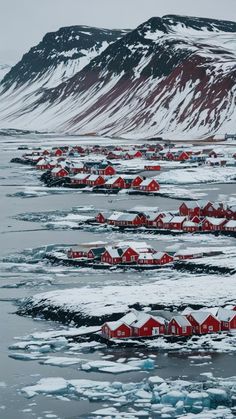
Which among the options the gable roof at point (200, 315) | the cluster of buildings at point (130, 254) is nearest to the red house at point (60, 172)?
the cluster of buildings at point (130, 254)

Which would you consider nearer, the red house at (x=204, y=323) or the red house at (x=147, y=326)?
the red house at (x=147, y=326)

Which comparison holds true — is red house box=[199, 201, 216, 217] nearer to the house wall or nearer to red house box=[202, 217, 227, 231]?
red house box=[202, 217, 227, 231]

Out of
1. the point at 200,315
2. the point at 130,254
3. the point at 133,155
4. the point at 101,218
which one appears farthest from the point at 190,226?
the point at 133,155

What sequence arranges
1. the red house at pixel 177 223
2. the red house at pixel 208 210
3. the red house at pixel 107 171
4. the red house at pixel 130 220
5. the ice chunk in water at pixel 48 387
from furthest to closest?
the red house at pixel 107 171
the red house at pixel 208 210
the red house at pixel 130 220
the red house at pixel 177 223
the ice chunk in water at pixel 48 387

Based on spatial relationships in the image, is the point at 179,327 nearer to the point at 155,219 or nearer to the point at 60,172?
the point at 155,219

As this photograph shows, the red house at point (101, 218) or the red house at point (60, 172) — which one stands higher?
the red house at point (60, 172)

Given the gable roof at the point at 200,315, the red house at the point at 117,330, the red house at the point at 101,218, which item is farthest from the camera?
the red house at the point at 101,218

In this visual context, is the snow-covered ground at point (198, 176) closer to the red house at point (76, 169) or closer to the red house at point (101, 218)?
the red house at point (76, 169)
